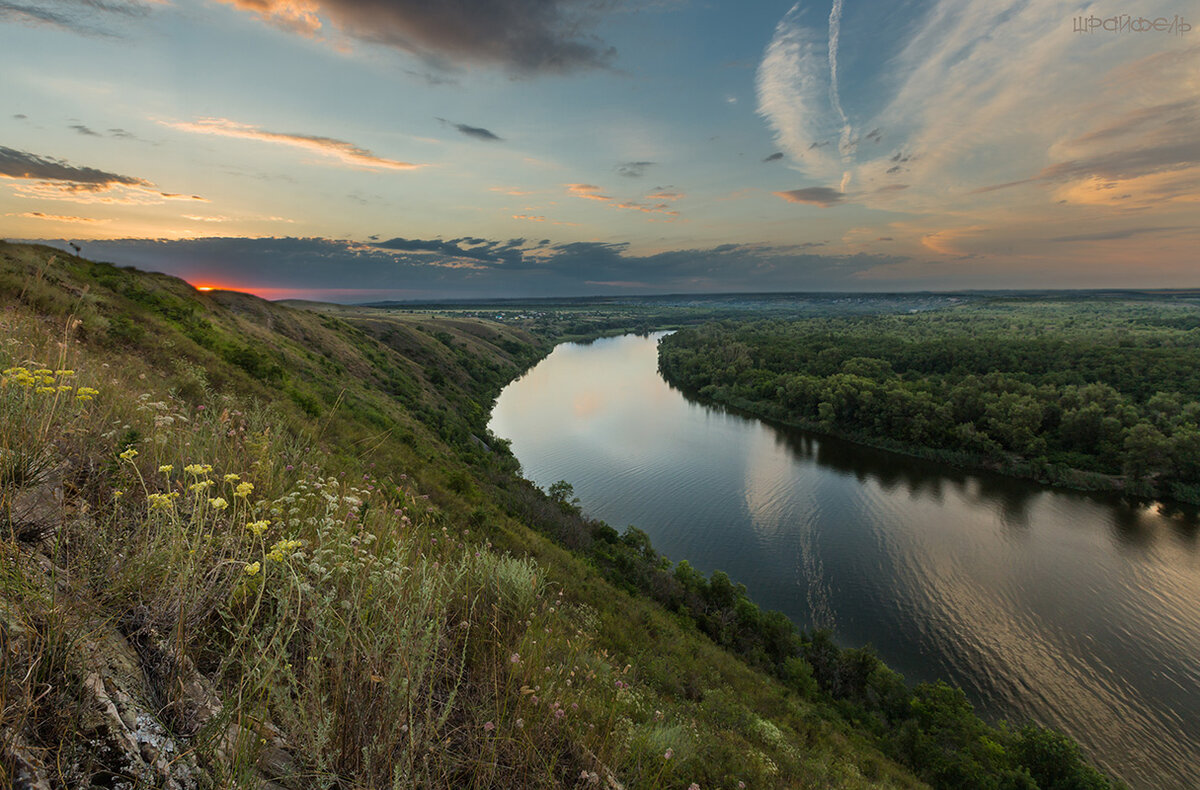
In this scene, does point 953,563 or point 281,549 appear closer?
point 281,549

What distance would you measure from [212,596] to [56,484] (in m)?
1.43

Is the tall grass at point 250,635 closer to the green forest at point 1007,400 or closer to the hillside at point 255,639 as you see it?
the hillside at point 255,639

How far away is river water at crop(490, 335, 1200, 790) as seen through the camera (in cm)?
1950

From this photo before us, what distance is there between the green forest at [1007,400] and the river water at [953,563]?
3.98 m

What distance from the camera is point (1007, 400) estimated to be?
47.6 meters

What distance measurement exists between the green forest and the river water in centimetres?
398

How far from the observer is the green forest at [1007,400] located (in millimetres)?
39188

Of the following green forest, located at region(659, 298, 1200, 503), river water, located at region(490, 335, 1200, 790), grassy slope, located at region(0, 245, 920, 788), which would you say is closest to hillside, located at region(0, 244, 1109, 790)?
grassy slope, located at region(0, 245, 920, 788)

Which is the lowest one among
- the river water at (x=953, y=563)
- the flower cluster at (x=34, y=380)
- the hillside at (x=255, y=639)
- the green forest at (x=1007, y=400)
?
the river water at (x=953, y=563)

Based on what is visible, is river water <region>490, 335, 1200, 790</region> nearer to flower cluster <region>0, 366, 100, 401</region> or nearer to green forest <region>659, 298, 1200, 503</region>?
green forest <region>659, 298, 1200, 503</region>

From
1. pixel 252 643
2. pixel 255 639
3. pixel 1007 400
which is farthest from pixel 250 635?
pixel 1007 400

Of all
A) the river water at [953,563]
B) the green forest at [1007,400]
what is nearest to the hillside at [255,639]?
the river water at [953,563]

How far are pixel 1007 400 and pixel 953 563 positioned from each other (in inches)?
1147

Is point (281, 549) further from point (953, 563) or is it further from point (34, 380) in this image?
point (953, 563)
